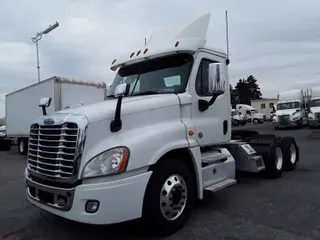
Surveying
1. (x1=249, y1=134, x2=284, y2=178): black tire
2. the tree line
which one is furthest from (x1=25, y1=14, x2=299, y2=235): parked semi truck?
the tree line

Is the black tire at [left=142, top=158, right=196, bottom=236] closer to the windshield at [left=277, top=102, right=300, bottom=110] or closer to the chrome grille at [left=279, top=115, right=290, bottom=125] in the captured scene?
the chrome grille at [left=279, top=115, right=290, bottom=125]

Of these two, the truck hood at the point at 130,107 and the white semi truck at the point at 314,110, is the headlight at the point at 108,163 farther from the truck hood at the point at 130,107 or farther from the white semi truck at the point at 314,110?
the white semi truck at the point at 314,110

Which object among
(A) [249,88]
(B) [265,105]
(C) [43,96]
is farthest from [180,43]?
(A) [249,88]

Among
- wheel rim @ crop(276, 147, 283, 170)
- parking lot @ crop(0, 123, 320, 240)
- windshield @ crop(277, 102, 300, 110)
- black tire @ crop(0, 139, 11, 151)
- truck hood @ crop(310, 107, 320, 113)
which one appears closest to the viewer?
parking lot @ crop(0, 123, 320, 240)

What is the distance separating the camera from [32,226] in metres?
4.62

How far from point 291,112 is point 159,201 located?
28424 mm

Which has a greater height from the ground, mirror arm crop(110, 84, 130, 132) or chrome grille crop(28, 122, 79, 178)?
mirror arm crop(110, 84, 130, 132)

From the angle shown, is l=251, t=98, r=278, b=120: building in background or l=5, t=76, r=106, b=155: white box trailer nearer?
l=5, t=76, r=106, b=155: white box trailer

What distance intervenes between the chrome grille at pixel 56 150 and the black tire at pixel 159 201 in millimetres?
973

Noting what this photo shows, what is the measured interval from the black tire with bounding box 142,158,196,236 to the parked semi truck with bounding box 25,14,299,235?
1 cm

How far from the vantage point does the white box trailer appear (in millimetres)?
13391

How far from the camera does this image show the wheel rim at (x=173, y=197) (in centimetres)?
402

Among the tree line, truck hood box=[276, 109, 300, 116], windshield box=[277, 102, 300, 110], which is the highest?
the tree line

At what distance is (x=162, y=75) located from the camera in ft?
16.3
